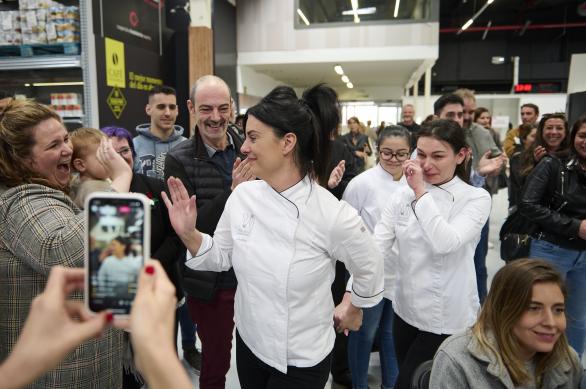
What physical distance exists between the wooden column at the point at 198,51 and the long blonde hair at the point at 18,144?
4356 mm

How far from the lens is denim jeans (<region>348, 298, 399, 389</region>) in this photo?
2.51m

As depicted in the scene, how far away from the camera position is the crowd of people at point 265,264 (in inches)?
52.0

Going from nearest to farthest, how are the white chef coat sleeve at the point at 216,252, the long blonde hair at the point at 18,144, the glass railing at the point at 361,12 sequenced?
the long blonde hair at the point at 18,144 < the white chef coat sleeve at the point at 216,252 < the glass railing at the point at 361,12

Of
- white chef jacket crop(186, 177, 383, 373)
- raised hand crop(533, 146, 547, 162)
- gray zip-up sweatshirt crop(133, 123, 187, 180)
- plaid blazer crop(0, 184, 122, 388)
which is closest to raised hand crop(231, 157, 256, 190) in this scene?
white chef jacket crop(186, 177, 383, 373)

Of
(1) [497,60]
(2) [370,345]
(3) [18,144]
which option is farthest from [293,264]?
(1) [497,60]

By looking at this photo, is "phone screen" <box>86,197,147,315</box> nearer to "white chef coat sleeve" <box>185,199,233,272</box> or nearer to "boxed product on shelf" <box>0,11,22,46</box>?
"white chef coat sleeve" <box>185,199,233,272</box>

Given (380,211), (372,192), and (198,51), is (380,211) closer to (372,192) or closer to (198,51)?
(372,192)

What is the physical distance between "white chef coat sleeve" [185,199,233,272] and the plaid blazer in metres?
0.39

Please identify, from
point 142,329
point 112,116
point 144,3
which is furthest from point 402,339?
point 144,3

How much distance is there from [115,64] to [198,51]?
2013mm

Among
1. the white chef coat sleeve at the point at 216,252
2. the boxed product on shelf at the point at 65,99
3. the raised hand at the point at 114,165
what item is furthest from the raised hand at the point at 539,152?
the boxed product on shelf at the point at 65,99

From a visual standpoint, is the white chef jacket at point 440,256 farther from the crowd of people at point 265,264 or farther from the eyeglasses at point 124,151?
the eyeglasses at point 124,151

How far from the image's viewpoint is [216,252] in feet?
5.44

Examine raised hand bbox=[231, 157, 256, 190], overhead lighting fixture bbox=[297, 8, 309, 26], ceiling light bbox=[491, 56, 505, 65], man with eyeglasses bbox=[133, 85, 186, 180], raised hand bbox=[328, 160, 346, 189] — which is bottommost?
raised hand bbox=[328, 160, 346, 189]
